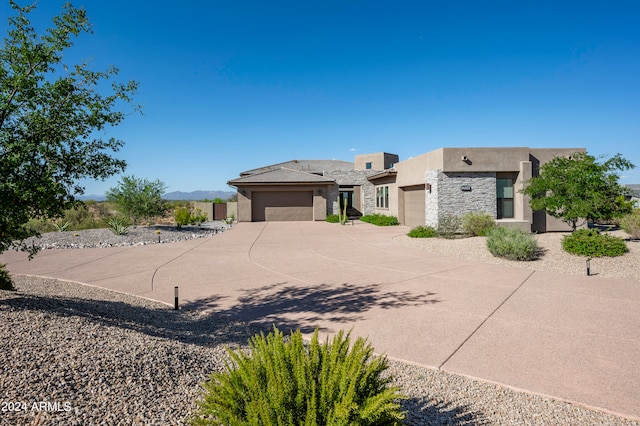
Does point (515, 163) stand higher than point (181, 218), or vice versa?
point (515, 163)

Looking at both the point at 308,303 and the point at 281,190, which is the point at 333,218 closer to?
the point at 281,190

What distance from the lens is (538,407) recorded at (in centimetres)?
368

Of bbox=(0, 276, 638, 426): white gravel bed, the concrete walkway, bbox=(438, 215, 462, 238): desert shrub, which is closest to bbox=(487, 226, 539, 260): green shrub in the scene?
the concrete walkway

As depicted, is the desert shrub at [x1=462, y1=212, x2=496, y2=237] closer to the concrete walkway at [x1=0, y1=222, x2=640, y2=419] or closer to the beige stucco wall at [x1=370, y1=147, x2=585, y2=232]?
the beige stucco wall at [x1=370, y1=147, x2=585, y2=232]

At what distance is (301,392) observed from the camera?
2.56 meters

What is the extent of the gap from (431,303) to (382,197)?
21.4 m

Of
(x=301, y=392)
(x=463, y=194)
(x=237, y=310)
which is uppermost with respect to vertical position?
(x=463, y=194)

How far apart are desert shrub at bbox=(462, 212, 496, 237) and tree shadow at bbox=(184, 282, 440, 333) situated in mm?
9493

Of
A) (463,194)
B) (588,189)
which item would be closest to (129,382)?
(588,189)

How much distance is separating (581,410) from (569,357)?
51.7 inches

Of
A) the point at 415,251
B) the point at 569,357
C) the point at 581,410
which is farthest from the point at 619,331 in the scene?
the point at 415,251

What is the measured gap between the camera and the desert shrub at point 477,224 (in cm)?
1618

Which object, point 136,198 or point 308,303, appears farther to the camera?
point 136,198

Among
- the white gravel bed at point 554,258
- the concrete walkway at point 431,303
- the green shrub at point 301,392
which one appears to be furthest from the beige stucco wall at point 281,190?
the green shrub at point 301,392
